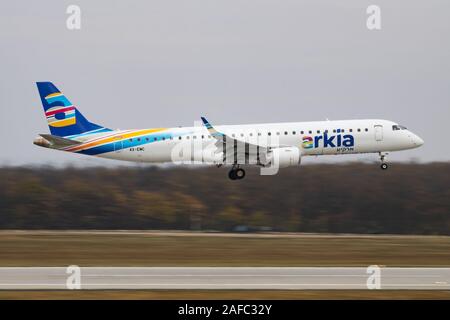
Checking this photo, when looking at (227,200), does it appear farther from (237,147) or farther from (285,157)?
(285,157)

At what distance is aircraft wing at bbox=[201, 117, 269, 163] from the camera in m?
53.2

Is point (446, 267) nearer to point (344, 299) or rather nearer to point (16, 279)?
point (344, 299)

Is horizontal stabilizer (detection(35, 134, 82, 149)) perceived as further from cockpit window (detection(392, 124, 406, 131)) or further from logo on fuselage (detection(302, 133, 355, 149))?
cockpit window (detection(392, 124, 406, 131))

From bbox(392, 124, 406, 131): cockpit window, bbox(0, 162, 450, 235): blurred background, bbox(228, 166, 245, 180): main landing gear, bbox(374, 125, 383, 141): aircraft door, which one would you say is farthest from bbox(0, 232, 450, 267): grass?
bbox(0, 162, 450, 235): blurred background

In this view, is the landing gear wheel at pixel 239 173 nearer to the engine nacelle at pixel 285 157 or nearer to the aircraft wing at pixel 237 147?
the aircraft wing at pixel 237 147

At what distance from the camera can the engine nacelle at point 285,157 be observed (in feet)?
174

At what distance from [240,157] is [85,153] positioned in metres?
10.1

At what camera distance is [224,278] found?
33.7 m

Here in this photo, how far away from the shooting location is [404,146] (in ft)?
184

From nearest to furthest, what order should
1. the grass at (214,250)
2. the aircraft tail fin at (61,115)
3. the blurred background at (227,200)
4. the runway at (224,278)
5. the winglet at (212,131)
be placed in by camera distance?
1. the runway at (224,278)
2. the grass at (214,250)
3. the winglet at (212,131)
4. the aircraft tail fin at (61,115)
5. the blurred background at (227,200)

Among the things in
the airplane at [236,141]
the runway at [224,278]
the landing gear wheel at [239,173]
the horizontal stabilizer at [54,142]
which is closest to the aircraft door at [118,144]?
the airplane at [236,141]

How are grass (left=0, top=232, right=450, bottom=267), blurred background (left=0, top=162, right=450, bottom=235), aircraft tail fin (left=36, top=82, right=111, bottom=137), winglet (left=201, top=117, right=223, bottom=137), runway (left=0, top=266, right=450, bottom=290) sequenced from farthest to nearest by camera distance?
1. blurred background (left=0, top=162, right=450, bottom=235)
2. aircraft tail fin (left=36, top=82, right=111, bottom=137)
3. winglet (left=201, top=117, right=223, bottom=137)
4. grass (left=0, top=232, right=450, bottom=267)
5. runway (left=0, top=266, right=450, bottom=290)

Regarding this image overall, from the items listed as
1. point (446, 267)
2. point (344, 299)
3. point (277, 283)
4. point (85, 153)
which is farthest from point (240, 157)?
point (344, 299)

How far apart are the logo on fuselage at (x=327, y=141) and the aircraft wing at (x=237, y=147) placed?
8.52 feet
